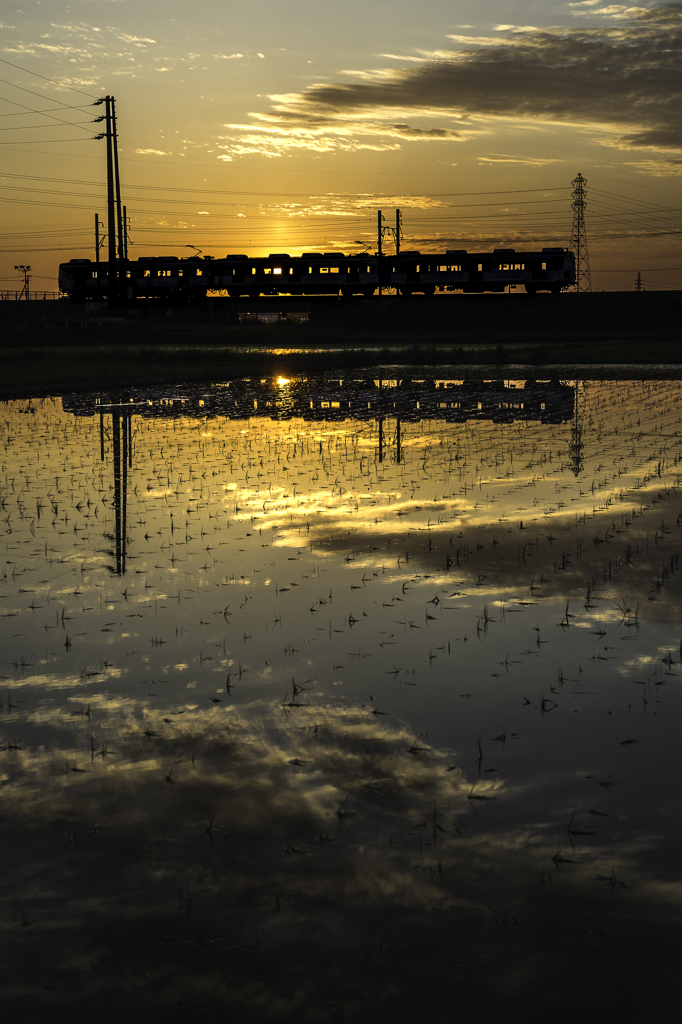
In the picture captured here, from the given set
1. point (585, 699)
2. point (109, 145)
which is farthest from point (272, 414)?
point (109, 145)

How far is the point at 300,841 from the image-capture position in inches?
169

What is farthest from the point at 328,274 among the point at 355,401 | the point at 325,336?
the point at 355,401

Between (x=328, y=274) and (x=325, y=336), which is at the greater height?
(x=328, y=274)

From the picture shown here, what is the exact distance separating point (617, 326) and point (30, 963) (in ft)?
269

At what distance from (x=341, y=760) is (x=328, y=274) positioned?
63.7 metres

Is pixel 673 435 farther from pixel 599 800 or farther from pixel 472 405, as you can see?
pixel 599 800

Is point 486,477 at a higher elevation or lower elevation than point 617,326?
lower

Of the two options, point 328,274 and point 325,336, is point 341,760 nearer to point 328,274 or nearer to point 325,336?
point 328,274

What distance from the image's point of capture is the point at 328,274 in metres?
66.0

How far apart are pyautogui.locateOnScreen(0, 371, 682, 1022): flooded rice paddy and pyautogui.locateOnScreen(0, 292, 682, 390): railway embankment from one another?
1051 inches

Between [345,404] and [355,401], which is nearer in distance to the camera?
[345,404]

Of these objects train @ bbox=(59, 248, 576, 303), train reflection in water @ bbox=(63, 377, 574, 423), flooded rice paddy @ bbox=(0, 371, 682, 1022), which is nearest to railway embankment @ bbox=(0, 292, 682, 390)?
train @ bbox=(59, 248, 576, 303)

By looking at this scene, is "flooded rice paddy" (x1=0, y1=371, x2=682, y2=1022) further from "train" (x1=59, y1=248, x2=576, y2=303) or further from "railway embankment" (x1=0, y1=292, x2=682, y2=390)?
"train" (x1=59, y1=248, x2=576, y2=303)

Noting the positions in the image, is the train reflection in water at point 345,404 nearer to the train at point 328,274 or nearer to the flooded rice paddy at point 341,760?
the flooded rice paddy at point 341,760
